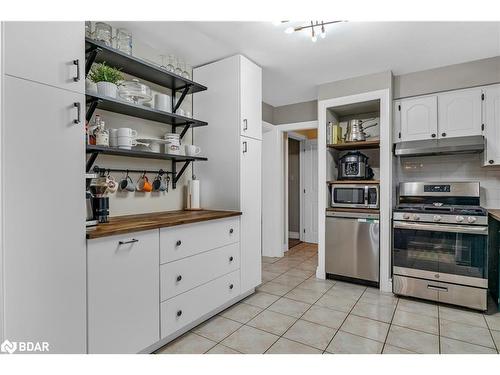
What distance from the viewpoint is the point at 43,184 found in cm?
135

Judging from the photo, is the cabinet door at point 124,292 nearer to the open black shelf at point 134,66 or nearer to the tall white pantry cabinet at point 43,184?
the tall white pantry cabinet at point 43,184

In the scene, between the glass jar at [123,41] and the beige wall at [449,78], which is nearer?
the glass jar at [123,41]

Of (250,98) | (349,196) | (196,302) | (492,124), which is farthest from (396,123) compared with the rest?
(196,302)

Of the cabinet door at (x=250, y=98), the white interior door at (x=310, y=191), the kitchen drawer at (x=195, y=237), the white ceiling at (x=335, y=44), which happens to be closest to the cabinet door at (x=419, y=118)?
the white ceiling at (x=335, y=44)

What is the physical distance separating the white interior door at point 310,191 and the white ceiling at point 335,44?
A: 2.41 meters

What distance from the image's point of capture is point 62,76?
4.70 ft

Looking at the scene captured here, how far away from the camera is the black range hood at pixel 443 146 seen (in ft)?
8.77

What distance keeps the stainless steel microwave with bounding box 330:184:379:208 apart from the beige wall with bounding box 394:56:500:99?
3.65 ft

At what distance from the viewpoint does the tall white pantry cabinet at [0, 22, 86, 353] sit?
124 centimetres

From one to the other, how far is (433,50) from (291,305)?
2.74 meters

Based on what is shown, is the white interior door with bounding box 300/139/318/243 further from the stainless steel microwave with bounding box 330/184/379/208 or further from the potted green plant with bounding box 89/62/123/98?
the potted green plant with bounding box 89/62/123/98

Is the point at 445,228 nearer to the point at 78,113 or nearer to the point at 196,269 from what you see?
the point at 196,269

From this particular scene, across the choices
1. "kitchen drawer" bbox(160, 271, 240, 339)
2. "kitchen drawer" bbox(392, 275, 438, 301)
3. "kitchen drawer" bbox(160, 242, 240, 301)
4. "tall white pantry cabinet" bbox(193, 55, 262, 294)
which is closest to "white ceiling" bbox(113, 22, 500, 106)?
"tall white pantry cabinet" bbox(193, 55, 262, 294)
